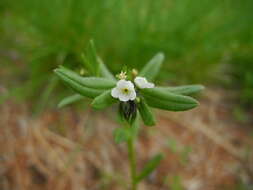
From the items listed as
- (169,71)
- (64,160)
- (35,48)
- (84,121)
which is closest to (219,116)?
(169,71)

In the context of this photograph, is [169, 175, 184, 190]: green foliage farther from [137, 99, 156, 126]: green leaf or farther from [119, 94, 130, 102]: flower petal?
[119, 94, 130, 102]: flower petal

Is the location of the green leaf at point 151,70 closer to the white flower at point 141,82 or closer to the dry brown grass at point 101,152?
the white flower at point 141,82

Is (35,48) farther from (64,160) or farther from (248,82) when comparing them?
(248,82)

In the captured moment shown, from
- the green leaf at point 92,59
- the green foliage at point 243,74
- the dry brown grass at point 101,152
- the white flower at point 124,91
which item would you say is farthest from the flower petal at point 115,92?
the green foliage at point 243,74

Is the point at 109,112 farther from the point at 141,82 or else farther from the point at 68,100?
the point at 141,82

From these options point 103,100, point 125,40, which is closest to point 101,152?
point 125,40
